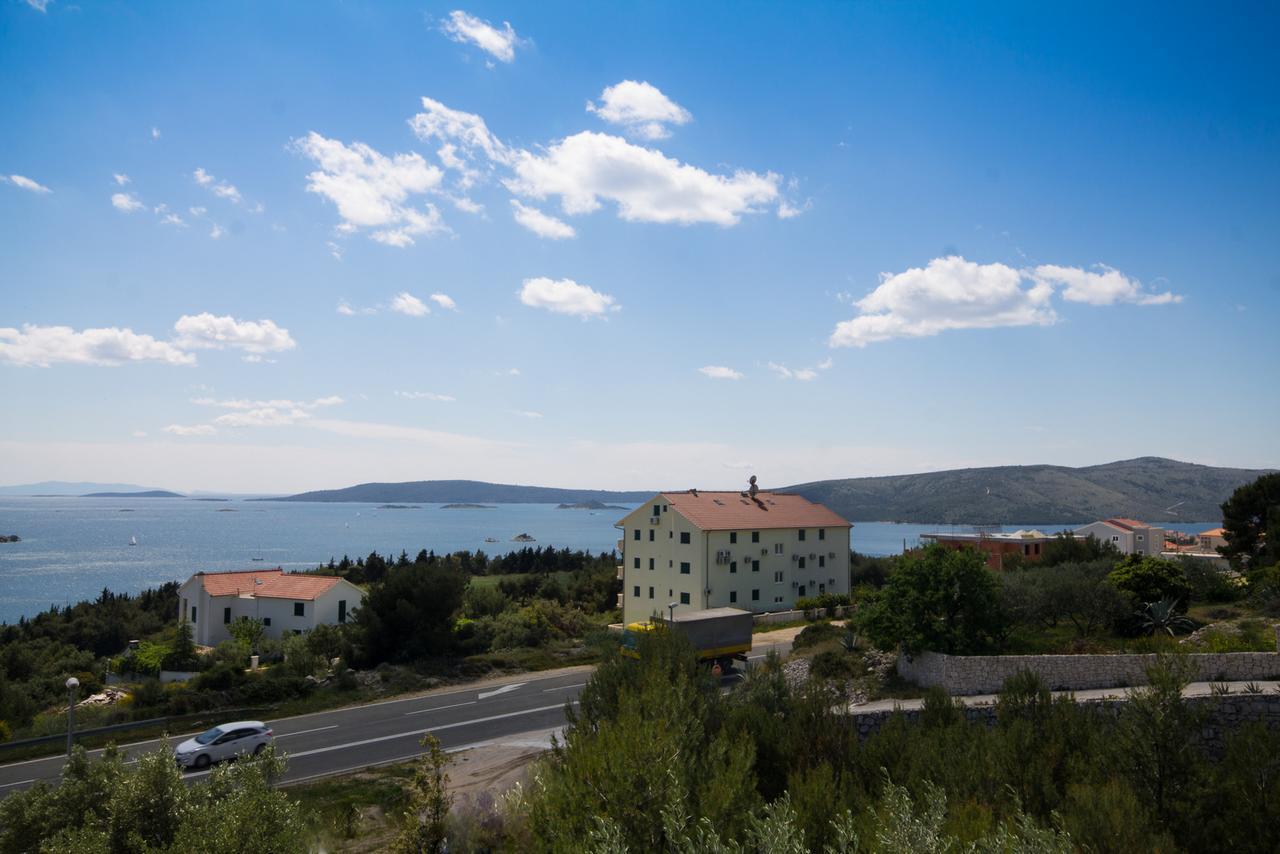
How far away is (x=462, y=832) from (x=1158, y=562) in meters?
23.6

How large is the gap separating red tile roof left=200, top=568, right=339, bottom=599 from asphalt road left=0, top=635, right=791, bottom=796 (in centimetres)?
2139

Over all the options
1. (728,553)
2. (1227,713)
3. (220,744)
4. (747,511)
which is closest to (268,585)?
(728,553)

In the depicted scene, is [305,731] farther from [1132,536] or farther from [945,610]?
[1132,536]

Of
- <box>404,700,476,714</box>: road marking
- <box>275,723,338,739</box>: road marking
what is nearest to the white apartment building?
<box>404,700,476,714</box>: road marking

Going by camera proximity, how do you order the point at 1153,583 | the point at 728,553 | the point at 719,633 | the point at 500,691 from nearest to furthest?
the point at 1153,583 < the point at 500,691 < the point at 719,633 < the point at 728,553

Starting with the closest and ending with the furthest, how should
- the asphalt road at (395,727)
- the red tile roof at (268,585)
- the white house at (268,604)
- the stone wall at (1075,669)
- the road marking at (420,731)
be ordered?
the stone wall at (1075,669) → the asphalt road at (395,727) → the road marking at (420,731) → the white house at (268,604) → the red tile roof at (268,585)

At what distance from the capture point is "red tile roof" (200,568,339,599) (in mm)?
46875

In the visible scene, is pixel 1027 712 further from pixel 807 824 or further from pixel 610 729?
pixel 610 729

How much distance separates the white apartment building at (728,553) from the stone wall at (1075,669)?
74.1 ft

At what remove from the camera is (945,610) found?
2128 cm

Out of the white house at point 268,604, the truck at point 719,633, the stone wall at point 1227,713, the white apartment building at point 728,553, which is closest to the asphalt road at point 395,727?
the truck at point 719,633

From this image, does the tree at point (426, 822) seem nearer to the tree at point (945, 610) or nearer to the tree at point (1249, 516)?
the tree at point (945, 610)

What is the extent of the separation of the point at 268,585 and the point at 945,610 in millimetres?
43139

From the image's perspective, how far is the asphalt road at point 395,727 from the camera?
65.4 ft
